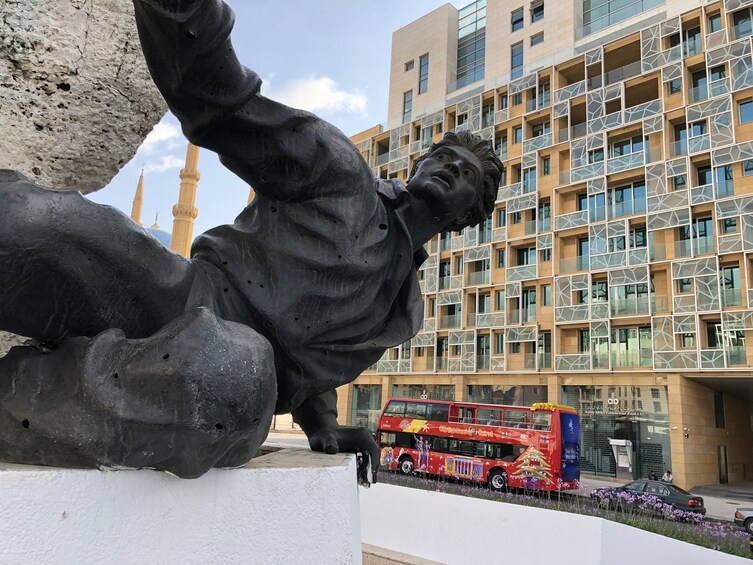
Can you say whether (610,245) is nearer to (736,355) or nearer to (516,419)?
(736,355)

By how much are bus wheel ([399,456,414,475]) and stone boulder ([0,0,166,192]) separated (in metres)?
16.9

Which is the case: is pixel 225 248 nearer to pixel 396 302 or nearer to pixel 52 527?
pixel 396 302

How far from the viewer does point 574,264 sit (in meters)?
24.9

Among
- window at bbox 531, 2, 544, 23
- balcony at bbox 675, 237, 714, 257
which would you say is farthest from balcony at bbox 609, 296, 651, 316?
window at bbox 531, 2, 544, 23

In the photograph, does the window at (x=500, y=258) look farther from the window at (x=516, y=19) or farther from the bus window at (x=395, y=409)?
the window at (x=516, y=19)

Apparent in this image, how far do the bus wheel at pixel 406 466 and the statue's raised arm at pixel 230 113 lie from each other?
17.1 m

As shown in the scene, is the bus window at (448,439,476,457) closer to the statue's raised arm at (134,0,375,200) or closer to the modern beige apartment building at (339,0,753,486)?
the modern beige apartment building at (339,0,753,486)

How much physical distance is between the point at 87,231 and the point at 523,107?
2916 centimetres

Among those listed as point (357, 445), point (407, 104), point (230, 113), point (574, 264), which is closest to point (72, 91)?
point (230, 113)

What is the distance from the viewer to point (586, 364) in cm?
2352

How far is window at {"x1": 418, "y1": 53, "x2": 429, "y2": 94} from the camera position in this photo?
34.2 metres

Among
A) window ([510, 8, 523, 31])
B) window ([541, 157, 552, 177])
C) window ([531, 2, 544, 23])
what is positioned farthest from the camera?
window ([510, 8, 523, 31])

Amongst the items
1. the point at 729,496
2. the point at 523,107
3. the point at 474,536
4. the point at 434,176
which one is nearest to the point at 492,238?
the point at 523,107

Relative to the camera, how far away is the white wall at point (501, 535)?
519cm
